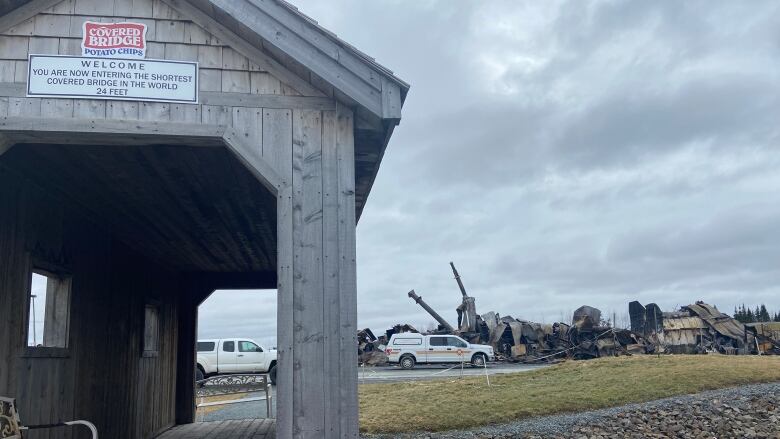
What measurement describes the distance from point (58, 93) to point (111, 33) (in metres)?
0.53

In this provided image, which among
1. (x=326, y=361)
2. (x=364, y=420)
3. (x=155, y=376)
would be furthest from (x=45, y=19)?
(x=364, y=420)

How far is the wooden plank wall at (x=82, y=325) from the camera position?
615cm

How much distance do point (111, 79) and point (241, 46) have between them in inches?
34.7

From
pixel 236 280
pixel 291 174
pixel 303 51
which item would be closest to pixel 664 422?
pixel 236 280

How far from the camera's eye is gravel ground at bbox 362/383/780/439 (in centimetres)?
1173

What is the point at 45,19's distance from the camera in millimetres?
5113

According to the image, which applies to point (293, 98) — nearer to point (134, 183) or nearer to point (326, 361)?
point (326, 361)

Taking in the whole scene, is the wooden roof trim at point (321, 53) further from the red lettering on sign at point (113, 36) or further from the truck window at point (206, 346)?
the truck window at point (206, 346)

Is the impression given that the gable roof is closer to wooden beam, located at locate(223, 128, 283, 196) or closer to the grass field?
wooden beam, located at locate(223, 128, 283, 196)

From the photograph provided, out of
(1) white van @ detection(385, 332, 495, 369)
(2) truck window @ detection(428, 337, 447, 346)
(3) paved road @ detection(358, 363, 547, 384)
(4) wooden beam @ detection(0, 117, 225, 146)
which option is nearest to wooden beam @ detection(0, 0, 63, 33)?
(4) wooden beam @ detection(0, 117, 225, 146)

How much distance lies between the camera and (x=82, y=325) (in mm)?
7762

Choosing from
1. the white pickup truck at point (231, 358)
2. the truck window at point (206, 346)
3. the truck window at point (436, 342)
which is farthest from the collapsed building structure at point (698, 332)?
the truck window at point (206, 346)

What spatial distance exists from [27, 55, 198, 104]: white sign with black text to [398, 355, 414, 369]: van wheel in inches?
942

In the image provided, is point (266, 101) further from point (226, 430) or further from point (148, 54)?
point (226, 430)
